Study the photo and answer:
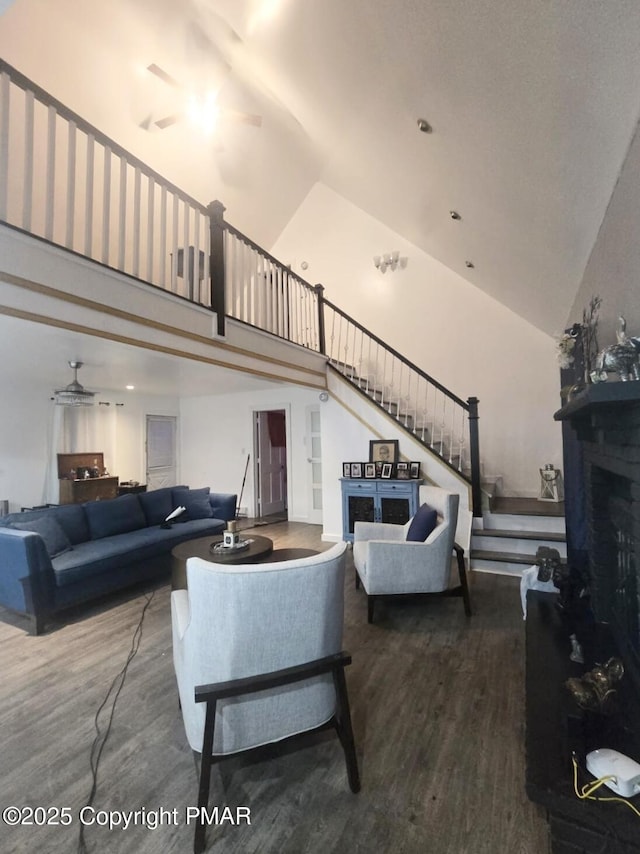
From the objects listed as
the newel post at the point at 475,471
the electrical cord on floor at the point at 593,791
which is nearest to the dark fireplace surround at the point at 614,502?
the electrical cord on floor at the point at 593,791

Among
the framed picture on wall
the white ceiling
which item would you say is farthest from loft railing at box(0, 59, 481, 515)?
the white ceiling

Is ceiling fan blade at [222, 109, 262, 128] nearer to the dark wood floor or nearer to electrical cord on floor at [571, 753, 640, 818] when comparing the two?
the dark wood floor

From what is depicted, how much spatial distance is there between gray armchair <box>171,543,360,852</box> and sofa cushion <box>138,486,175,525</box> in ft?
10.8

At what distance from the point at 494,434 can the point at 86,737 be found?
17.9 ft

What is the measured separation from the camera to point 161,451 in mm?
7723

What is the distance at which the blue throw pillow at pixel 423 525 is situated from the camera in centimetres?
314

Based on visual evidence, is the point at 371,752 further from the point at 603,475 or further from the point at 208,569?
the point at 603,475

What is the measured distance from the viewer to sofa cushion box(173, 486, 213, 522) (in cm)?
492

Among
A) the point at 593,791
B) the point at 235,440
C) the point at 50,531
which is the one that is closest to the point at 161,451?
the point at 235,440

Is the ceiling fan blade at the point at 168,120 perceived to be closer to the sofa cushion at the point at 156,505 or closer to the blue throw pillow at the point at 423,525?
the sofa cushion at the point at 156,505

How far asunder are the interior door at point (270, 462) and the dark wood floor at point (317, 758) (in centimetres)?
444

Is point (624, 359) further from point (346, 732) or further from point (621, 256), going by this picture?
point (346, 732)

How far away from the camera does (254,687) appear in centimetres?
138

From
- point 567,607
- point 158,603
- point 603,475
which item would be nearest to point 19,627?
point 158,603
